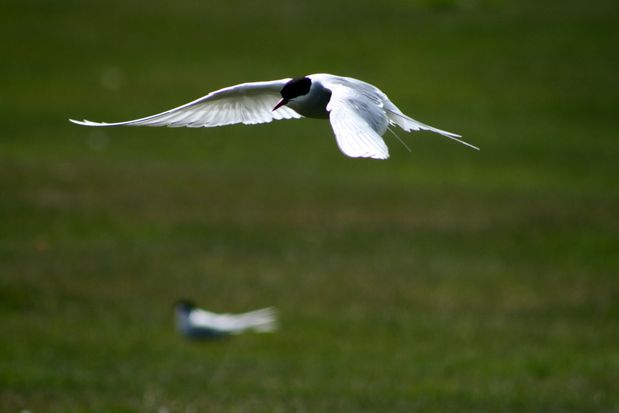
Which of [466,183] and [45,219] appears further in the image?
[466,183]

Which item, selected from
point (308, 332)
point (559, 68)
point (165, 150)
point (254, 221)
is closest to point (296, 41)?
point (559, 68)

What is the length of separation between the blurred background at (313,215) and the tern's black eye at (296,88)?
2.69 meters

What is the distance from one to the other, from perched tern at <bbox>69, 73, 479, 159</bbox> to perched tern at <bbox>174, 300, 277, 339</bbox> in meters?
4.35

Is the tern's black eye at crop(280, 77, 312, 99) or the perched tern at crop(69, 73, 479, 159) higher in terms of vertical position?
the tern's black eye at crop(280, 77, 312, 99)

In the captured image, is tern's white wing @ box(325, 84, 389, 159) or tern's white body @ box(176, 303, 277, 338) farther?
tern's white body @ box(176, 303, 277, 338)

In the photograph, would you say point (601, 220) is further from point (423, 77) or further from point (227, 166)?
point (423, 77)

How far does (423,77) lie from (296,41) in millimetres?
3939

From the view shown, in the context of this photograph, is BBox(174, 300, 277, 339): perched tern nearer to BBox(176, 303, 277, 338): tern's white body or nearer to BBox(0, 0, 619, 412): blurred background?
BBox(176, 303, 277, 338): tern's white body

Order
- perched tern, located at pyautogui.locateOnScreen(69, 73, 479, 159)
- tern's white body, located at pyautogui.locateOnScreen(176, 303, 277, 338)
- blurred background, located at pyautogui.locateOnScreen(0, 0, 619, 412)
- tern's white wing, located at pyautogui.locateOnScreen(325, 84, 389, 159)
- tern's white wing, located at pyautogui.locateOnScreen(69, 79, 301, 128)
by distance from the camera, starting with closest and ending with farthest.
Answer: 1. tern's white wing, located at pyautogui.locateOnScreen(325, 84, 389, 159)
2. perched tern, located at pyautogui.locateOnScreen(69, 73, 479, 159)
3. tern's white wing, located at pyautogui.locateOnScreen(69, 79, 301, 128)
4. blurred background, located at pyautogui.locateOnScreen(0, 0, 619, 412)
5. tern's white body, located at pyautogui.locateOnScreen(176, 303, 277, 338)

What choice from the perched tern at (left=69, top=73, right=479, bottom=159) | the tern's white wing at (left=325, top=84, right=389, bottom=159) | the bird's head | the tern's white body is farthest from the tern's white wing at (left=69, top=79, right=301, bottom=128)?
the tern's white body

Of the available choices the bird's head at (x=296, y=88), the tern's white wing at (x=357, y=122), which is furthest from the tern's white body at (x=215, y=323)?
the tern's white wing at (x=357, y=122)

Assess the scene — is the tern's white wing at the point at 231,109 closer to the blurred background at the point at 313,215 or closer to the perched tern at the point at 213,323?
the blurred background at the point at 313,215

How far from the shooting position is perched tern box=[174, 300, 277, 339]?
11.1m

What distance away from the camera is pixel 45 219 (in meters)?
16.4
